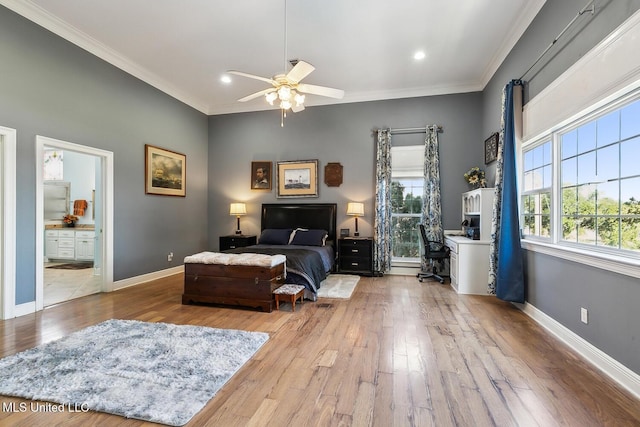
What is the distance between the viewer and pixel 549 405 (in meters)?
1.77

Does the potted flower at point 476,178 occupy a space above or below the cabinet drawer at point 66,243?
above

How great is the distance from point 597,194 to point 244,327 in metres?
3.46

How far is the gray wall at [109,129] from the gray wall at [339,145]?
452 mm

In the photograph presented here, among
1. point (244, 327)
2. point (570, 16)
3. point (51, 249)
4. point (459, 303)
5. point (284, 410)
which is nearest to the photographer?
point (284, 410)

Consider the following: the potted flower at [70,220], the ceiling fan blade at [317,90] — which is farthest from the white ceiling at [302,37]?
the potted flower at [70,220]

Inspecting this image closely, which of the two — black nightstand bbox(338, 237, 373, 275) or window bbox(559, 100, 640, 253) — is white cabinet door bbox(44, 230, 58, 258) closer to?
black nightstand bbox(338, 237, 373, 275)

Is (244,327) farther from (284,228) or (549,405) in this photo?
(284,228)

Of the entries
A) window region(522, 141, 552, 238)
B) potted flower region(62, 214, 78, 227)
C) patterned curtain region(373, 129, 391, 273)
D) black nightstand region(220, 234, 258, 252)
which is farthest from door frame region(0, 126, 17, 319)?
window region(522, 141, 552, 238)

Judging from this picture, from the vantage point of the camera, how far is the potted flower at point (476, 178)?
191 inches

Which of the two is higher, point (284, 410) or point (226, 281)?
point (226, 281)

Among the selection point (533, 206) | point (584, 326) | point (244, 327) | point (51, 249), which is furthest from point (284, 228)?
point (51, 249)

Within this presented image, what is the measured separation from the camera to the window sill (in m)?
1.93

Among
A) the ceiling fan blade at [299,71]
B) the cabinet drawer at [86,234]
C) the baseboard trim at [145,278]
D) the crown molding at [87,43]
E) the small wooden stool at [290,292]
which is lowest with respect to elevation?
the baseboard trim at [145,278]

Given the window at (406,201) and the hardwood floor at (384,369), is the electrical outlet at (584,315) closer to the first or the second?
the hardwood floor at (384,369)
